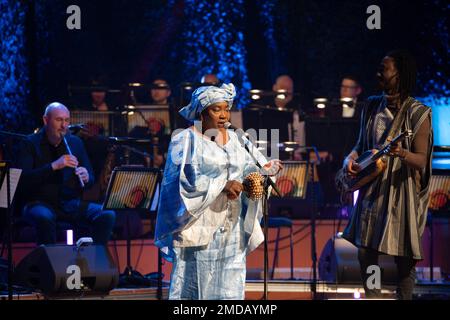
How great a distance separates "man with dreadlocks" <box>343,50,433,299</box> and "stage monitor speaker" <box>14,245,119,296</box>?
7.30 feet

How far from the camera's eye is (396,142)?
18.9ft

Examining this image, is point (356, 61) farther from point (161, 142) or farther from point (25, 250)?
point (25, 250)

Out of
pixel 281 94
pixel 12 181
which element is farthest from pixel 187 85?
pixel 12 181

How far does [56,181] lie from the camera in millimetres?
8383

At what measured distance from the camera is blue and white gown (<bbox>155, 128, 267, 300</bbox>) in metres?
5.76

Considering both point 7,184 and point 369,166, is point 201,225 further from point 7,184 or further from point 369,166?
point 7,184

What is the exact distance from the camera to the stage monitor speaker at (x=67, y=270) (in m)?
7.18

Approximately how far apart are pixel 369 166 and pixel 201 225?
45.4 inches

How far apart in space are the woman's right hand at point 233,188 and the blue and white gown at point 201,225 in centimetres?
5

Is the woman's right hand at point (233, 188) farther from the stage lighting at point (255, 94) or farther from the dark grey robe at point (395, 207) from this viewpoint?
the stage lighting at point (255, 94)

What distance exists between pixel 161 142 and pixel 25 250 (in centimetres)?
174

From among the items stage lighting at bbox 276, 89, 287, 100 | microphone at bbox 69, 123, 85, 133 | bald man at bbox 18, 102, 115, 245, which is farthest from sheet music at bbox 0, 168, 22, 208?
stage lighting at bbox 276, 89, 287, 100

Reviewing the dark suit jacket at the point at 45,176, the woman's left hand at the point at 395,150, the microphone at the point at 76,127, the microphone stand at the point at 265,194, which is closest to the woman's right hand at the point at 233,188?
the microphone stand at the point at 265,194

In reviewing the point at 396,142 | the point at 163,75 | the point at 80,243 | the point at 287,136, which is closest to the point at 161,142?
the point at 287,136
